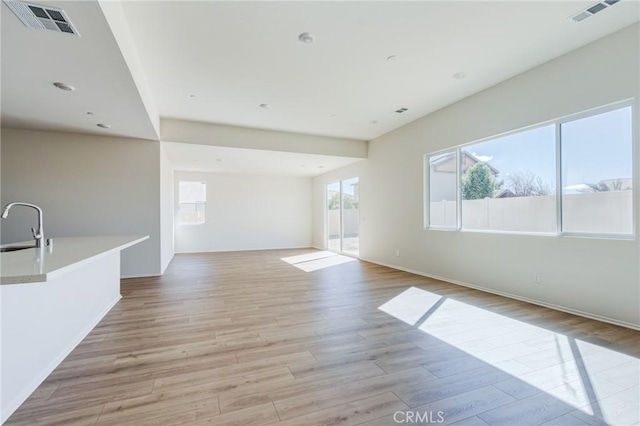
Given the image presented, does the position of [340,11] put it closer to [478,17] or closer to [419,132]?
[478,17]

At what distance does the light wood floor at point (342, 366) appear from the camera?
1679 mm

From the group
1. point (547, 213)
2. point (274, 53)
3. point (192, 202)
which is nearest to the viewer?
point (274, 53)

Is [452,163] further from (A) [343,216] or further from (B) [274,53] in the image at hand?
(A) [343,216]

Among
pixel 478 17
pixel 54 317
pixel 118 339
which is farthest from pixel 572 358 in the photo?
pixel 54 317

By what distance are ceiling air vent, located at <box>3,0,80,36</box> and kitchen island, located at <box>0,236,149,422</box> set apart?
5.61 feet

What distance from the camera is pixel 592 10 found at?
266 cm

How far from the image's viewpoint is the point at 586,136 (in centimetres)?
330

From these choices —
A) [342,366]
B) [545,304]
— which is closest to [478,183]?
[545,304]

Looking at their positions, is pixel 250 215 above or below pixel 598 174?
below

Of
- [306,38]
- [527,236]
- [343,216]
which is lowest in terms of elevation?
[527,236]

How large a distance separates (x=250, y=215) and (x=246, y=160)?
2963 millimetres

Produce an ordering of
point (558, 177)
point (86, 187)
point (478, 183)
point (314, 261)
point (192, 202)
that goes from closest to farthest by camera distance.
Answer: point (558, 177) → point (478, 183) → point (86, 187) → point (314, 261) → point (192, 202)

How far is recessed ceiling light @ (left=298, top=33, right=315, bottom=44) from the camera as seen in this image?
297 cm

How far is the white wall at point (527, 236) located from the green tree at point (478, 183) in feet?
1.72
